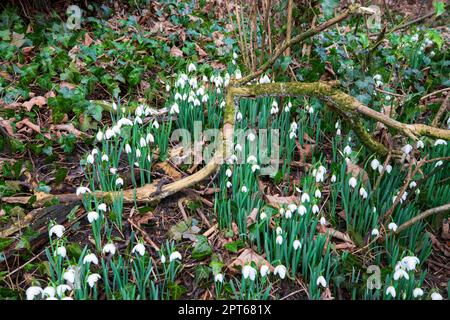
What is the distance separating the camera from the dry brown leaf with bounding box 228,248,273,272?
7.34 ft

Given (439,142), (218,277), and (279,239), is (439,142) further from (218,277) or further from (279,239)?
(218,277)

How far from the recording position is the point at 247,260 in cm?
231

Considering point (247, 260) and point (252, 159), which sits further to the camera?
point (252, 159)

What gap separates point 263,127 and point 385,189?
0.85 meters

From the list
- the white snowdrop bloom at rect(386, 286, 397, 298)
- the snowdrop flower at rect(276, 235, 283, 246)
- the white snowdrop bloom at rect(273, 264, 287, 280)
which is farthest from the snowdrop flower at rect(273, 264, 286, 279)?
the white snowdrop bloom at rect(386, 286, 397, 298)

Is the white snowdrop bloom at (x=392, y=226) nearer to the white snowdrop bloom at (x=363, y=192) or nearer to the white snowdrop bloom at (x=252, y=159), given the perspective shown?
the white snowdrop bloom at (x=363, y=192)

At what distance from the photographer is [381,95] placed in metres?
3.49

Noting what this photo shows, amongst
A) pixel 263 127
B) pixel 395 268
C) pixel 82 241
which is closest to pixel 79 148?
pixel 82 241

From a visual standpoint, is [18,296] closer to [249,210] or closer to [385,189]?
[249,210]

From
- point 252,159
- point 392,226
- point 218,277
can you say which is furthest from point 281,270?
point 252,159

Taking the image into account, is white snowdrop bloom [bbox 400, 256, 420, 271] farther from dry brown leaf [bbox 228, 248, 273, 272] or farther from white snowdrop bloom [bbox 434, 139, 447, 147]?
white snowdrop bloom [bbox 434, 139, 447, 147]

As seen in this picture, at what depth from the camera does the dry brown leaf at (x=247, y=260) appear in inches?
88.1

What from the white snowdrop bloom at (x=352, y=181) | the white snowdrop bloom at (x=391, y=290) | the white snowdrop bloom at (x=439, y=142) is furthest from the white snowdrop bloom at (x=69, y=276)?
the white snowdrop bloom at (x=439, y=142)

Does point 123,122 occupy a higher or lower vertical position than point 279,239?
higher
